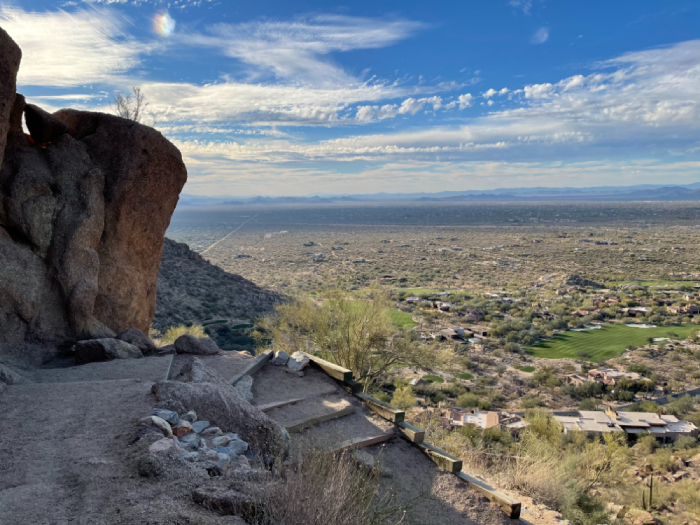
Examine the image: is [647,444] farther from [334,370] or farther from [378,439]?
[378,439]

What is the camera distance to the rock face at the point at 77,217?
30.4 ft

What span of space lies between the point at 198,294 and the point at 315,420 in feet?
88.1

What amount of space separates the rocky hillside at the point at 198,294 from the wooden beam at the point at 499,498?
76.1 ft

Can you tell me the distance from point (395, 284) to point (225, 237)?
81873mm

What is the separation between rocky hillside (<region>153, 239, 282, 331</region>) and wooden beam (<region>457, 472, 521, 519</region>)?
76.1 feet

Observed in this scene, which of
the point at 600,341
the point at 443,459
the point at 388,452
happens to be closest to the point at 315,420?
the point at 388,452

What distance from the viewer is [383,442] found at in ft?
26.7

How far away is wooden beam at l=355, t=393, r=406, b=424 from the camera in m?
8.59

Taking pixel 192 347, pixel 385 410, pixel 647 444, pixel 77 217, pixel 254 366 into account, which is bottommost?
pixel 647 444

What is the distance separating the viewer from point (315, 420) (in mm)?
8234

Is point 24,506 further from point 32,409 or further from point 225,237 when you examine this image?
point 225,237

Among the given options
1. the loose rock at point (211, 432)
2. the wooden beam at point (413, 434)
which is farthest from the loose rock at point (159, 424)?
the wooden beam at point (413, 434)

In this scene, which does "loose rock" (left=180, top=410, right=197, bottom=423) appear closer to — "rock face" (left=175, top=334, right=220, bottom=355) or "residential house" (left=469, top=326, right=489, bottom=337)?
"rock face" (left=175, top=334, right=220, bottom=355)

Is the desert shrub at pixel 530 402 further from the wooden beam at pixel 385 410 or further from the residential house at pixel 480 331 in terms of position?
the wooden beam at pixel 385 410
